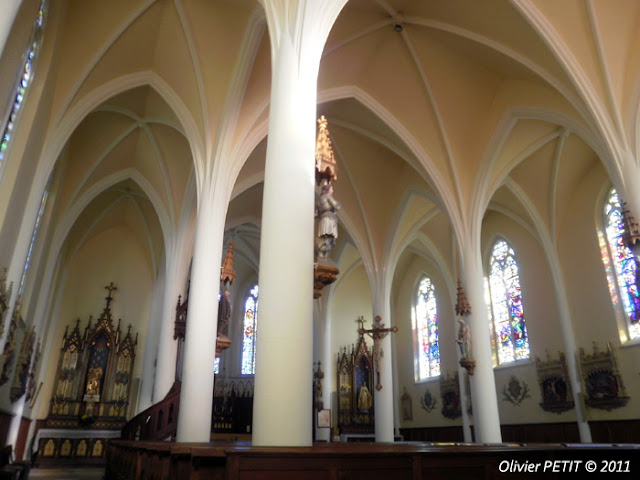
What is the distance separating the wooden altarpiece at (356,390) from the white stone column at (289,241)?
620 inches

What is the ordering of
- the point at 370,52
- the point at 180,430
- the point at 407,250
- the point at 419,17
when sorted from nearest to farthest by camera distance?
the point at 180,430 < the point at 419,17 < the point at 370,52 < the point at 407,250

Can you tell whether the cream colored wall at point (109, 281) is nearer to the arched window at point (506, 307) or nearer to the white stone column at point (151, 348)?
the white stone column at point (151, 348)

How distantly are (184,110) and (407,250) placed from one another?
12903 mm

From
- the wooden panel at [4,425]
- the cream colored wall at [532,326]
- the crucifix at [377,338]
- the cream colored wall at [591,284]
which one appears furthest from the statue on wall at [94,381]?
the cream colored wall at [591,284]

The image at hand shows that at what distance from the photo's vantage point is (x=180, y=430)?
8.88m

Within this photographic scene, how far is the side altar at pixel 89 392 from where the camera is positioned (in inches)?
656

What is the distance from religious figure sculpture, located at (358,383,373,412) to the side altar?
932cm

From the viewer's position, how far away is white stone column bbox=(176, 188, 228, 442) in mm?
8938

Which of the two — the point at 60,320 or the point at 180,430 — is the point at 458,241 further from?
the point at 60,320

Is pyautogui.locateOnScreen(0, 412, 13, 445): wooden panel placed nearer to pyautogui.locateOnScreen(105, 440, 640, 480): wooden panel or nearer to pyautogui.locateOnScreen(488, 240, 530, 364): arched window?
pyautogui.locateOnScreen(105, 440, 640, 480): wooden panel

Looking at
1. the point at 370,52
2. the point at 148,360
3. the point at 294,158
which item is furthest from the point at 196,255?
the point at 148,360

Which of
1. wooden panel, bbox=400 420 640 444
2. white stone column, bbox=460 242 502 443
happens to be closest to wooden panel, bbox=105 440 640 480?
white stone column, bbox=460 242 502 443

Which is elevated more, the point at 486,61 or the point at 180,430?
the point at 486,61

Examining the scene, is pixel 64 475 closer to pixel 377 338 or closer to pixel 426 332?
pixel 377 338
